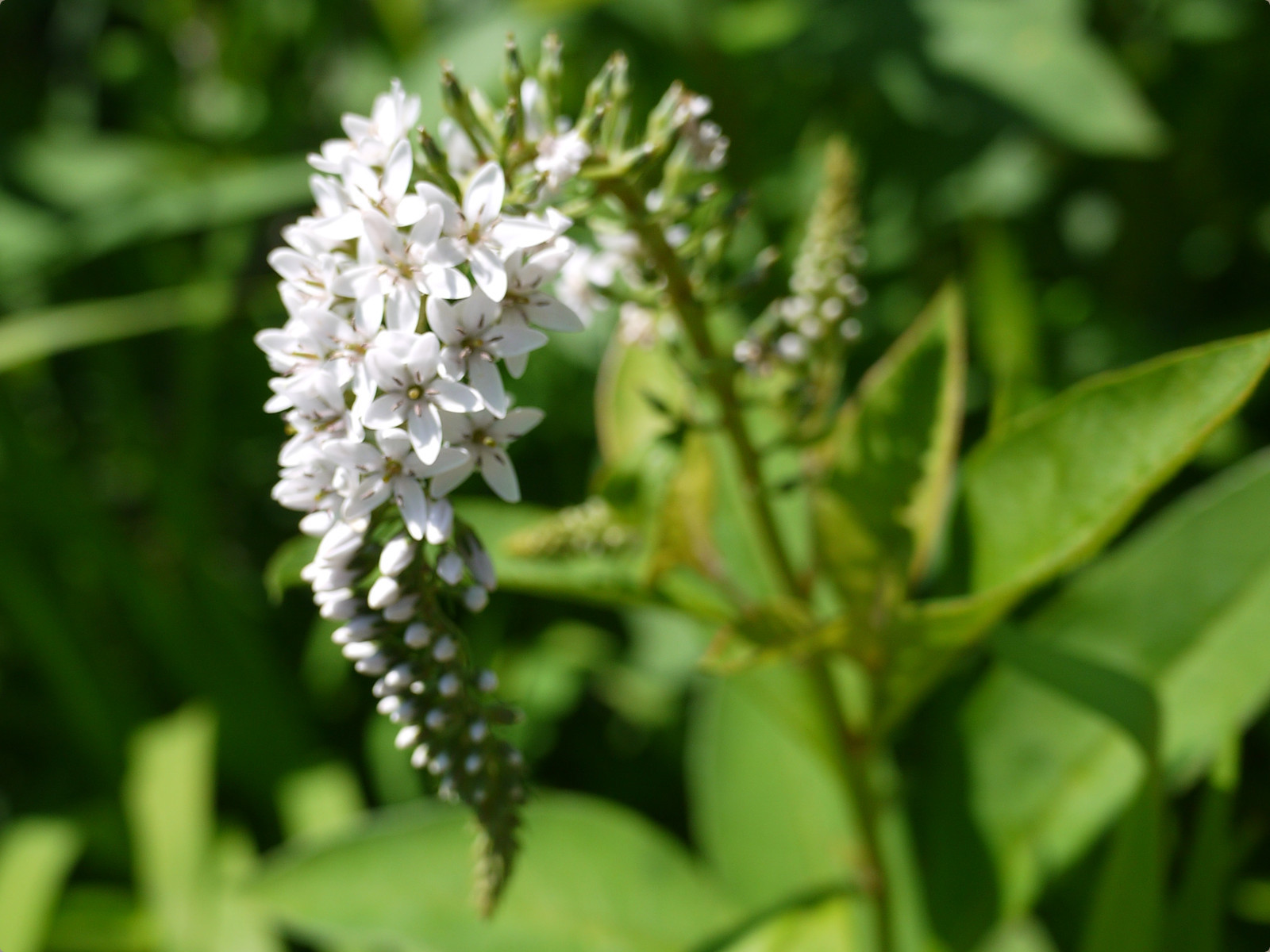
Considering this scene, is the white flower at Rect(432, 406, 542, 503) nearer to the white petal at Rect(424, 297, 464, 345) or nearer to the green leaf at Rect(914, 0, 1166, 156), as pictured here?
the white petal at Rect(424, 297, 464, 345)

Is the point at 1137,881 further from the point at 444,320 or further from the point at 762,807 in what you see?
the point at 444,320

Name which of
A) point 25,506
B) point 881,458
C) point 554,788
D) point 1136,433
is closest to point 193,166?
point 25,506

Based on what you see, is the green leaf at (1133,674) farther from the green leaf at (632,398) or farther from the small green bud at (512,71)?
the small green bud at (512,71)

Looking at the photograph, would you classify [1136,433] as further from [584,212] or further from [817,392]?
[584,212]

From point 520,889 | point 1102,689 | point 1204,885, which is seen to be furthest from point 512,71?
point 1204,885

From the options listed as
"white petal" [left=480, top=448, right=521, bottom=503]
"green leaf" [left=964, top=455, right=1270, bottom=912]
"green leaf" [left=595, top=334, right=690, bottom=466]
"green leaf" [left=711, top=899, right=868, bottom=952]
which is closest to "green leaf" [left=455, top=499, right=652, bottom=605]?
"green leaf" [left=595, top=334, right=690, bottom=466]
